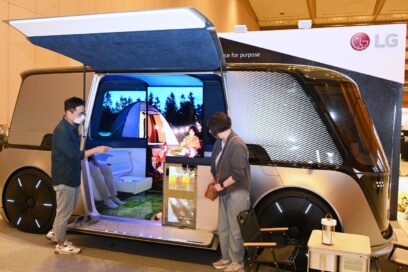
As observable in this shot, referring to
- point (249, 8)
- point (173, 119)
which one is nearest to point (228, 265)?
point (173, 119)

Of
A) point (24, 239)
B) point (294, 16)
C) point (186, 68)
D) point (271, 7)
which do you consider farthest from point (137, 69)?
point (294, 16)

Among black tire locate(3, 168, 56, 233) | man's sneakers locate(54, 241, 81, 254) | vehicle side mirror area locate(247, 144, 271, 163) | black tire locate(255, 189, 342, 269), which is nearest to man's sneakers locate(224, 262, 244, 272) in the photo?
black tire locate(255, 189, 342, 269)

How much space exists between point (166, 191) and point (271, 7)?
12.3 meters

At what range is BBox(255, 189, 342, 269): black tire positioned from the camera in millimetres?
3418

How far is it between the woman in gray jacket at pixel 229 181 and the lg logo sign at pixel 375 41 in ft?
10.5

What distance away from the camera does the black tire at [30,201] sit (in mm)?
4270

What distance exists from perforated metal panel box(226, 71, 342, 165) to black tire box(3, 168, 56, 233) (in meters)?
2.27

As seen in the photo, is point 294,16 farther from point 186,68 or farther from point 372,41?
point 186,68

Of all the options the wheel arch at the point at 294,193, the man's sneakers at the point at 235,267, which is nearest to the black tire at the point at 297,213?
Result: the wheel arch at the point at 294,193

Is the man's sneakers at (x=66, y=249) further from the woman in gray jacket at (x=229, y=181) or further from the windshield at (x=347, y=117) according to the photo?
the windshield at (x=347, y=117)

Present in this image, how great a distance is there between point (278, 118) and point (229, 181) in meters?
0.79

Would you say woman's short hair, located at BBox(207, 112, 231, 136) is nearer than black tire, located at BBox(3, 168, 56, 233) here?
Yes

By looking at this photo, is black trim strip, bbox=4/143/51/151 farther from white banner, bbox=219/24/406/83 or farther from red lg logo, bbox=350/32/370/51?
red lg logo, bbox=350/32/370/51

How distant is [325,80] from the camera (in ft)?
11.5
